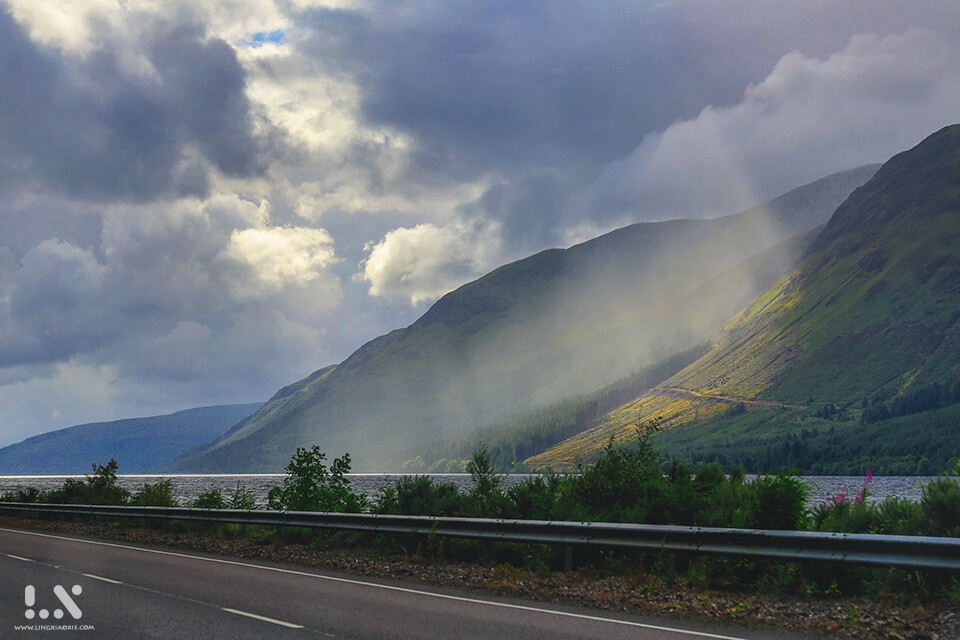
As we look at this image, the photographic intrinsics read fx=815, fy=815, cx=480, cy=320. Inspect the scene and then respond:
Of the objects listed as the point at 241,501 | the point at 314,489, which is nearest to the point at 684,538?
the point at 314,489

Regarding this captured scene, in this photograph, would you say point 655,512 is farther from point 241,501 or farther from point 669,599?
point 241,501

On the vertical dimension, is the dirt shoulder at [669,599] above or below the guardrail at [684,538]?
below

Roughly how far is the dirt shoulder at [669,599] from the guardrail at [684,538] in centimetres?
64

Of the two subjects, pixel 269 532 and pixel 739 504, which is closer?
pixel 739 504

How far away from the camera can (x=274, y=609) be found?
12.2 metres

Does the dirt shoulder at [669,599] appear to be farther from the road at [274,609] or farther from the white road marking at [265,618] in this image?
the white road marking at [265,618]

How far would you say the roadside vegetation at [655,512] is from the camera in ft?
41.8

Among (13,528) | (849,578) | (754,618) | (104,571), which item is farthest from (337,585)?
(13,528)

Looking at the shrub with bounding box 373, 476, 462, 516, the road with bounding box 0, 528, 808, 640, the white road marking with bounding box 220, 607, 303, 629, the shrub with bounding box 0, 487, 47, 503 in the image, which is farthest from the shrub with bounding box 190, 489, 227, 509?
the white road marking with bounding box 220, 607, 303, 629

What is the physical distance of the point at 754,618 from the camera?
11562mm

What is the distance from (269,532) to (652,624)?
51.4ft

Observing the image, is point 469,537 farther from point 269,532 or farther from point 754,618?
point 269,532

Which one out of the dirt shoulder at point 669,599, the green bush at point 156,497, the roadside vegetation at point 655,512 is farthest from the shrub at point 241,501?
the dirt shoulder at point 669,599

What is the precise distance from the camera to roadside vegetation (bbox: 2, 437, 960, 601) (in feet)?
41.8
